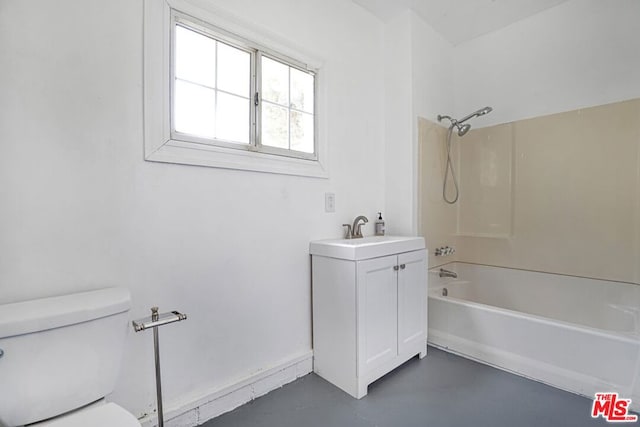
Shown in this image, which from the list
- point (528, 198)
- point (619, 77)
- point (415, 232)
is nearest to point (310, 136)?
point (415, 232)

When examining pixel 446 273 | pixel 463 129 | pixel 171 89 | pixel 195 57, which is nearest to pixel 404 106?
pixel 463 129

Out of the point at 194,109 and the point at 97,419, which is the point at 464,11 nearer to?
the point at 194,109

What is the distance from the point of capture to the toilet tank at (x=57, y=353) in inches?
33.6

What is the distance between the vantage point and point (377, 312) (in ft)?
5.57

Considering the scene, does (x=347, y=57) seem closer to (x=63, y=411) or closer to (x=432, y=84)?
(x=432, y=84)

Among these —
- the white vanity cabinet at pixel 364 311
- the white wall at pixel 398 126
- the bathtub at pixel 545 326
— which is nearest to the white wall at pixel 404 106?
the white wall at pixel 398 126

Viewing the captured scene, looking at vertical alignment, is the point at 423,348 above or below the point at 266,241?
below

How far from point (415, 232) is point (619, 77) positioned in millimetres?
1779

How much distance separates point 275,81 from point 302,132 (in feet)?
1.10

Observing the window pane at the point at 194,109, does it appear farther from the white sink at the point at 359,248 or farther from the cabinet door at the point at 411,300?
the cabinet door at the point at 411,300

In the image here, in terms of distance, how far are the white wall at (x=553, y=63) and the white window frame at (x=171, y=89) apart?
70.7 inches

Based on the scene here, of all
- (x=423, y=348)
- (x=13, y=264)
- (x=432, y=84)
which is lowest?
(x=423, y=348)

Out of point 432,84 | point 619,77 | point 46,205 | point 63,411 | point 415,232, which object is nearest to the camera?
point 63,411

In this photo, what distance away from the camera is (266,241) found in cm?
167
